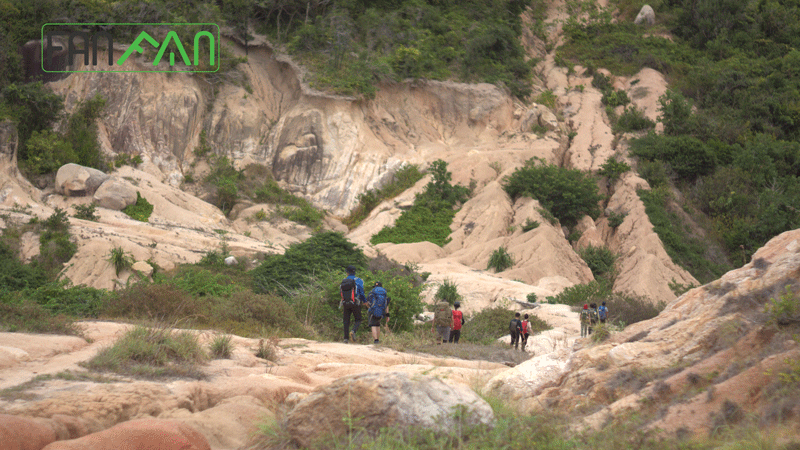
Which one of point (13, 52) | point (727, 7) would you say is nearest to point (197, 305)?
point (13, 52)

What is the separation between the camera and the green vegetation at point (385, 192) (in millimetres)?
26078

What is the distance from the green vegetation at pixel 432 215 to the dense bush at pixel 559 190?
2588mm

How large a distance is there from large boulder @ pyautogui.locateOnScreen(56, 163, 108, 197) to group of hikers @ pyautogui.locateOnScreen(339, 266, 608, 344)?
14.1 meters

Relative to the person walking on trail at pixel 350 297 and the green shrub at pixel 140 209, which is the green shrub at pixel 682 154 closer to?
the person walking on trail at pixel 350 297

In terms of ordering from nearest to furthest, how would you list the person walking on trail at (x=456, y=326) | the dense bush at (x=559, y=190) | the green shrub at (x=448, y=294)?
the person walking on trail at (x=456, y=326)
the green shrub at (x=448, y=294)
the dense bush at (x=559, y=190)

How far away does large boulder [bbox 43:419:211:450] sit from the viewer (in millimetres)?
3682

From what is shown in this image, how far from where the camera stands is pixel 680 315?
18.2 feet

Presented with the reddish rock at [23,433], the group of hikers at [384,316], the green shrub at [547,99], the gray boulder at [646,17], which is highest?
the gray boulder at [646,17]

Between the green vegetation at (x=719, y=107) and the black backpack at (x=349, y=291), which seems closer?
the black backpack at (x=349, y=291)

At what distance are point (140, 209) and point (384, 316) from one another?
13.9 meters

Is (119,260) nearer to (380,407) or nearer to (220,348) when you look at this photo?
(220,348)

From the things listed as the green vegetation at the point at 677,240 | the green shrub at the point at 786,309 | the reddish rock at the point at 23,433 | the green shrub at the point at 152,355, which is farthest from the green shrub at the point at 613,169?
the reddish rock at the point at 23,433

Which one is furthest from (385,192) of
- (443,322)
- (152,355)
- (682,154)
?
(152,355)

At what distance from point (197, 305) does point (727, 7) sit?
37.2 meters
